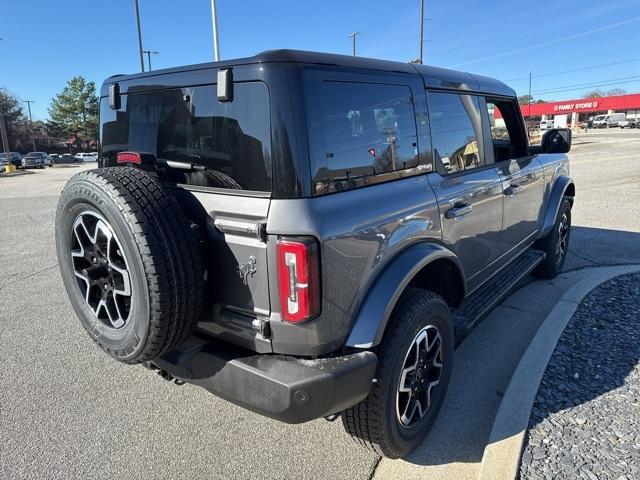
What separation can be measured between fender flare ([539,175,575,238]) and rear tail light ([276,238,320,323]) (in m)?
3.44

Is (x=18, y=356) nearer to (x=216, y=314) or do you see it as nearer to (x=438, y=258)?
(x=216, y=314)

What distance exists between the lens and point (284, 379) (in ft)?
6.29

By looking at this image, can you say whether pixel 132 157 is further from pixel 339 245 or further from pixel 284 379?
pixel 284 379

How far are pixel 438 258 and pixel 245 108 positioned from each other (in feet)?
4.26

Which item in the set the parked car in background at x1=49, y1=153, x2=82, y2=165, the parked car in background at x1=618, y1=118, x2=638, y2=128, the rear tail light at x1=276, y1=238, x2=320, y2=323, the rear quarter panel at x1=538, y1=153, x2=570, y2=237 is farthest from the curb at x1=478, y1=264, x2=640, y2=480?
the parked car in background at x1=618, y1=118, x2=638, y2=128

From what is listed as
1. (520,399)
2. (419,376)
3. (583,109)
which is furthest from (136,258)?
(583,109)

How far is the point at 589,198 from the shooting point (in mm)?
9906

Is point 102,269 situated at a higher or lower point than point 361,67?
lower

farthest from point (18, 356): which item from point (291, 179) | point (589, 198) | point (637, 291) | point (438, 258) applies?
point (589, 198)

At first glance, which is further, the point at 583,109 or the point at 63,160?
the point at 583,109

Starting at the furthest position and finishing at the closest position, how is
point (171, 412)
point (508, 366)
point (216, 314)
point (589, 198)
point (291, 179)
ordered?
point (589, 198) < point (508, 366) < point (171, 412) < point (216, 314) < point (291, 179)

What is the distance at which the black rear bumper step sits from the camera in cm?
300

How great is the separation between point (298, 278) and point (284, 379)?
431 millimetres

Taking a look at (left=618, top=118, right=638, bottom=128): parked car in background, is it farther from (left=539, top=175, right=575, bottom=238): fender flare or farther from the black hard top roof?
the black hard top roof
